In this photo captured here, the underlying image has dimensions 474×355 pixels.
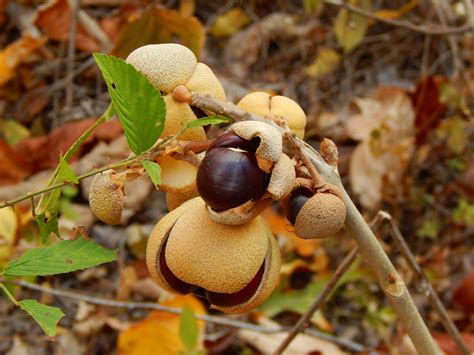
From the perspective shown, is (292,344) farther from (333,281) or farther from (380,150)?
(380,150)

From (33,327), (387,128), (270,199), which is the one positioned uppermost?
(270,199)

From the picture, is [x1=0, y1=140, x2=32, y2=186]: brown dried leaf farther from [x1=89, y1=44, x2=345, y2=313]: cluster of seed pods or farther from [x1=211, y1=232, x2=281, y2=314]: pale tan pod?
[x1=211, y1=232, x2=281, y2=314]: pale tan pod

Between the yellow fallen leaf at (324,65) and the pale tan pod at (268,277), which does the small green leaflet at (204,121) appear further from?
the yellow fallen leaf at (324,65)

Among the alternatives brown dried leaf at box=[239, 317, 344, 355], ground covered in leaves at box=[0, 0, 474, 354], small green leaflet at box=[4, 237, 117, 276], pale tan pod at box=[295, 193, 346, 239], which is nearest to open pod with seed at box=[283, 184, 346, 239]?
pale tan pod at box=[295, 193, 346, 239]

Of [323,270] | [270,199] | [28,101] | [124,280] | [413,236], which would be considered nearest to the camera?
[270,199]

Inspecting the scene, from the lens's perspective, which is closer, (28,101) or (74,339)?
(74,339)

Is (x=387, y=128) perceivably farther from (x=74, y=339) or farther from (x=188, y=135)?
(x=188, y=135)

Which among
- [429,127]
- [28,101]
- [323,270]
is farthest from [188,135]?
[28,101]

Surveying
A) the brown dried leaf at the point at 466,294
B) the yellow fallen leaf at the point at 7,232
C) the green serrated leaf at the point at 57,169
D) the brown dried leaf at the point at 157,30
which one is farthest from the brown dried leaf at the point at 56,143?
the brown dried leaf at the point at 466,294
